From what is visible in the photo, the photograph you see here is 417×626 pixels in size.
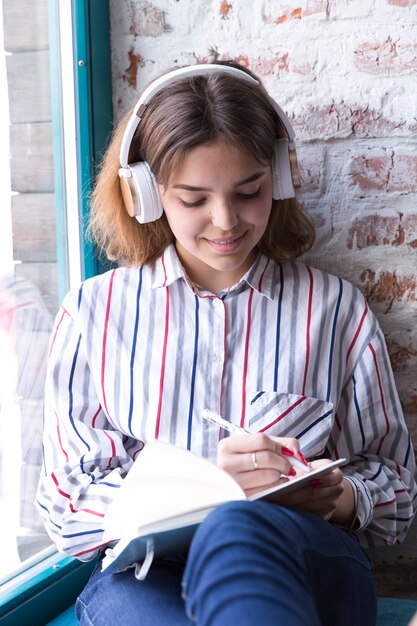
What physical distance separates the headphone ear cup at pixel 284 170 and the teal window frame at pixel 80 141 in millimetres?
438

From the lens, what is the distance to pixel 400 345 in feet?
4.89

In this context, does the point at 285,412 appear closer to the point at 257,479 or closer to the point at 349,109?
the point at 257,479

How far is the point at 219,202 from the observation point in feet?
4.02

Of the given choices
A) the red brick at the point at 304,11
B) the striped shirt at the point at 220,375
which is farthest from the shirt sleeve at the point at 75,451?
the red brick at the point at 304,11

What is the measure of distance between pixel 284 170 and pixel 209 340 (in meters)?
0.30

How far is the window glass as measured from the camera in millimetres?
1424

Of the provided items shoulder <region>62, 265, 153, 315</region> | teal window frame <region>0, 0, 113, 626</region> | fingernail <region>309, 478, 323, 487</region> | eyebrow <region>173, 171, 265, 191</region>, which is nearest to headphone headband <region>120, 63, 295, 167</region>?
eyebrow <region>173, 171, 265, 191</region>

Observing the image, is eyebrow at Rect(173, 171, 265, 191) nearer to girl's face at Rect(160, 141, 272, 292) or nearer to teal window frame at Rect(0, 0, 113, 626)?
girl's face at Rect(160, 141, 272, 292)

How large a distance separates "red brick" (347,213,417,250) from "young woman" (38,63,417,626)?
95 millimetres

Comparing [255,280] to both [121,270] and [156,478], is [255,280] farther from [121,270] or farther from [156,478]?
[156,478]

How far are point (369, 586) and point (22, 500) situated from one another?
704 millimetres

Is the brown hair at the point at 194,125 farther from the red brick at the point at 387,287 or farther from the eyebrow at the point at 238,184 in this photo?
the red brick at the point at 387,287

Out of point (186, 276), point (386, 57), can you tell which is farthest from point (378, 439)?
point (386, 57)

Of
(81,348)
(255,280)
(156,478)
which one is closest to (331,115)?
(255,280)
